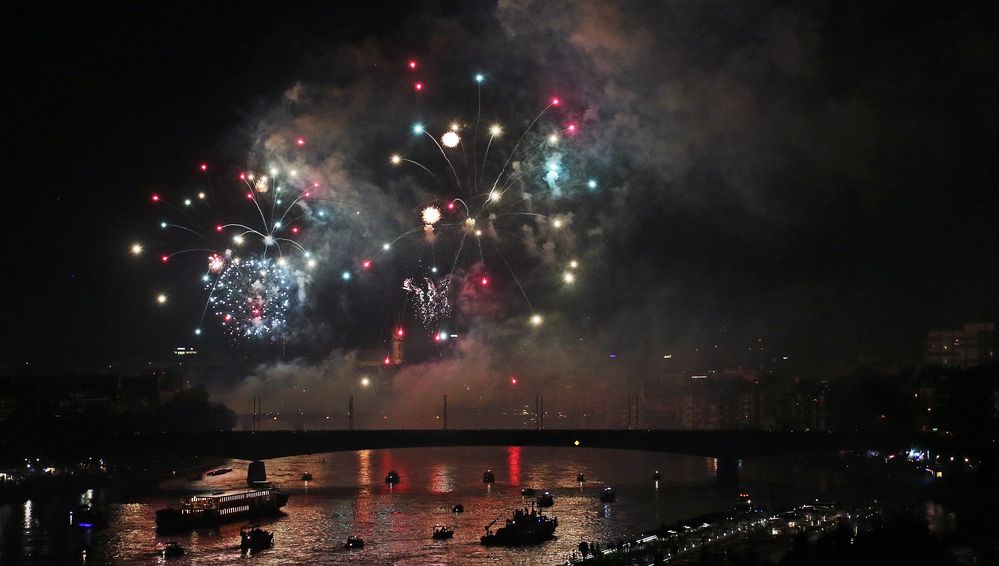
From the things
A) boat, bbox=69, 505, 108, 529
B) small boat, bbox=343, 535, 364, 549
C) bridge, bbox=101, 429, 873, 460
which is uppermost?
bridge, bbox=101, 429, 873, 460

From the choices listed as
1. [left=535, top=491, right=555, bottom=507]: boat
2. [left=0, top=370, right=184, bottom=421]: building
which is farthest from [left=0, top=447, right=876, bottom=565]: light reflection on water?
[left=0, top=370, right=184, bottom=421]: building

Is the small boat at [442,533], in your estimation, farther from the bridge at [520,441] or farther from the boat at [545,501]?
the bridge at [520,441]

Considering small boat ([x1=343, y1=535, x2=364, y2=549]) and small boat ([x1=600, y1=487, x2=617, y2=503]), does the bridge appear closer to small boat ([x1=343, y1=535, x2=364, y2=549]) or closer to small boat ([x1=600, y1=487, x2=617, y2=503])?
small boat ([x1=600, y1=487, x2=617, y2=503])

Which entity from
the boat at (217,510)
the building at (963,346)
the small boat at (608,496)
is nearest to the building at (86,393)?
the boat at (217,510)

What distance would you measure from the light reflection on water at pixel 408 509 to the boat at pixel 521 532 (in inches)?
30.3

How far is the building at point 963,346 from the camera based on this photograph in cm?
11969

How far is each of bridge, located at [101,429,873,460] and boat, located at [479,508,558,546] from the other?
817 inches

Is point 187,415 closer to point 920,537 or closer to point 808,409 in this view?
point 808,409

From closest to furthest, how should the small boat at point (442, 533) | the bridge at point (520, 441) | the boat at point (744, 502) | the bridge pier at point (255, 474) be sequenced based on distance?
1. the small boat at point (442, 533)
2. the boat at point (744, 502)
3. the bridge at point (520, 441)
4. the bridge pier at point (255, 474)

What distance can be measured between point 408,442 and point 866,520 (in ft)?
115

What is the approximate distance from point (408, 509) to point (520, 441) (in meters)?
15.4

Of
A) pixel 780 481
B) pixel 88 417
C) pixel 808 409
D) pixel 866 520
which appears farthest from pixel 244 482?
pixel 808 409

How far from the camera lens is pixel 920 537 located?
4147cm

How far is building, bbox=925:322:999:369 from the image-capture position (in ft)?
393
